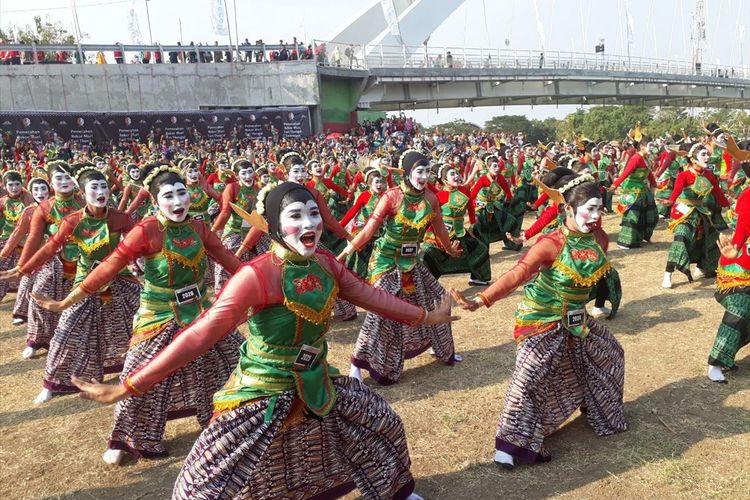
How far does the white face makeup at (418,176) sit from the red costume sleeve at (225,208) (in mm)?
2312

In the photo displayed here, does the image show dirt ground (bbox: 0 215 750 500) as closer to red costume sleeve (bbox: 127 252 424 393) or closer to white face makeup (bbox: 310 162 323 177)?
red costume sleeve (bbox: 127 252 424 393)

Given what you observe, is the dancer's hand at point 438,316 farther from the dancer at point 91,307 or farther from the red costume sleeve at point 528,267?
the dancer at point 91,307

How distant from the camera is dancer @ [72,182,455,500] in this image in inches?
128

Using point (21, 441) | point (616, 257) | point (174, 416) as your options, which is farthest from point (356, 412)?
point (616, 257)

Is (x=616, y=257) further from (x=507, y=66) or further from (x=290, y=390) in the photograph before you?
(x=507, y=66)

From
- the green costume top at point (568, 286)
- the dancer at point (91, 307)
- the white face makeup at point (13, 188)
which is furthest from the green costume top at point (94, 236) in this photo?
the white face makeup at point (13, 188)

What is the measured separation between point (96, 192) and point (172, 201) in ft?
4.84

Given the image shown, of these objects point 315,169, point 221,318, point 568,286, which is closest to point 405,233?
point 568,286

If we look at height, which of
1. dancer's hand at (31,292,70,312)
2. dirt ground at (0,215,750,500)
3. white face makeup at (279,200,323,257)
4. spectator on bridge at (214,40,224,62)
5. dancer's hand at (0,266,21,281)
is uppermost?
spectator on bridge at (214,40,224,62)

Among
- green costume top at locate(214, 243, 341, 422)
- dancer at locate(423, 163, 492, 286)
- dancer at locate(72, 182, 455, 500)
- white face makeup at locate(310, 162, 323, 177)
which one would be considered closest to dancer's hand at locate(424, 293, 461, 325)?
dancer at locate(72, 182, 455, 500)

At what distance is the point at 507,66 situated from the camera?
4397 cm

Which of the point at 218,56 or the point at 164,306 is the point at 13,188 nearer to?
the point at 164,306

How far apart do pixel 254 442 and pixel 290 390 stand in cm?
34

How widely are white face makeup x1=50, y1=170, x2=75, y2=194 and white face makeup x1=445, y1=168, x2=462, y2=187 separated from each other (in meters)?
5.27
